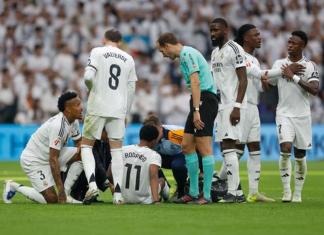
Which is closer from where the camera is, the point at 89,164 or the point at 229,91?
the point at 89,164

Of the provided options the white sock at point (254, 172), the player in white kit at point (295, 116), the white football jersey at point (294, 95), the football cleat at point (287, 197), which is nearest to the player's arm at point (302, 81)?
the player in white kit at point (295, 116)

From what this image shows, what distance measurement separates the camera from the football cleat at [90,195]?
496 inches

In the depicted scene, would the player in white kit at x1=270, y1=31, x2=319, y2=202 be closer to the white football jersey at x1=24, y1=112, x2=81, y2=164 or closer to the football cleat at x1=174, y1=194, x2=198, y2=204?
the football cleat at x1=174, y1=194, x2=198, y2=204

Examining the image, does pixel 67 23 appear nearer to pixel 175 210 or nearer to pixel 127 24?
pixel 127 24

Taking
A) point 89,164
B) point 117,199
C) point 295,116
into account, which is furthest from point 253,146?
point 89,164

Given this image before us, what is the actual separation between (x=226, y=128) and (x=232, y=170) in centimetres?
57

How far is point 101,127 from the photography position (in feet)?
43.2

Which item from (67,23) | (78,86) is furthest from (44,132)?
(67,23)

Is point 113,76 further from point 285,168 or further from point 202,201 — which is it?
point 285,168

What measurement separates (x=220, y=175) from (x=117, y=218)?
12.4ft

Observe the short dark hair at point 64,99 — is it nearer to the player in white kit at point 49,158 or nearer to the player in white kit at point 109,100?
the player in white kit at point 49,158

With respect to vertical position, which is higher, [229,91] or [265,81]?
[265,81]

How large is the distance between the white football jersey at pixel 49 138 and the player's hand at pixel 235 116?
2.09m

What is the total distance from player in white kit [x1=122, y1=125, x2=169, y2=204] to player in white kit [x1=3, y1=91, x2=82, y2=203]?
68 centimetres
